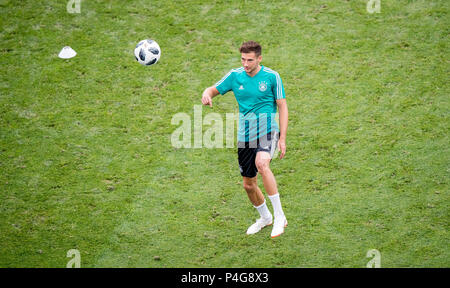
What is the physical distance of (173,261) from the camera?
298 inches

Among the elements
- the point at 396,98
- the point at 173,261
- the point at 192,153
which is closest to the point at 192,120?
the point at 192,153

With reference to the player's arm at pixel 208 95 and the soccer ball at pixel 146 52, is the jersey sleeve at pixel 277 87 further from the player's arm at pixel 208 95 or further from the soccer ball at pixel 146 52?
the soccer ball at pixel 146 52

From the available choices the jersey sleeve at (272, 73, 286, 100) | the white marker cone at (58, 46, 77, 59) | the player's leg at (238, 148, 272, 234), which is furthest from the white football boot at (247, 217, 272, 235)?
the white marker cone at (58, 46, 77, 59)

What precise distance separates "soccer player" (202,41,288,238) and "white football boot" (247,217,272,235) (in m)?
0.67

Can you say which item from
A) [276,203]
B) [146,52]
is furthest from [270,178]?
[146,52]

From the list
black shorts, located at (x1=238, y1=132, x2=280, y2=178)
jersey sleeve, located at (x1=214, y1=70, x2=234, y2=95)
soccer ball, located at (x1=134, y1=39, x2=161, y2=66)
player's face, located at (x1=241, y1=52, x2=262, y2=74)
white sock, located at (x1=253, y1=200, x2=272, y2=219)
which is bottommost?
white sock, located at (x1=253, y1=200, x2=272, y2=219)

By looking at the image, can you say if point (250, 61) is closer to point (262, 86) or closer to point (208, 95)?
point (262, 86)

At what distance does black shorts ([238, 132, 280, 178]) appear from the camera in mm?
7316

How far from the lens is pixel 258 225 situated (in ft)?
26.2

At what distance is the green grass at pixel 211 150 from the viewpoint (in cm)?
779

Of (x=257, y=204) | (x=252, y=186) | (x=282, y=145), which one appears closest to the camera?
(x=282, y=145)

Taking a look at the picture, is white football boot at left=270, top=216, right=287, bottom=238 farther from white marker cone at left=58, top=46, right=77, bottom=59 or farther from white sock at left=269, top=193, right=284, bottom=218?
white marker cone at left=58, top=46, right=77, bottom=59

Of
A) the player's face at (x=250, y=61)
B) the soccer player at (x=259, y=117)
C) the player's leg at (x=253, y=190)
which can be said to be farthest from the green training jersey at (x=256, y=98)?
the player's leg at (x=253, y=190)

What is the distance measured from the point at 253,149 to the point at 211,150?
2.25m
